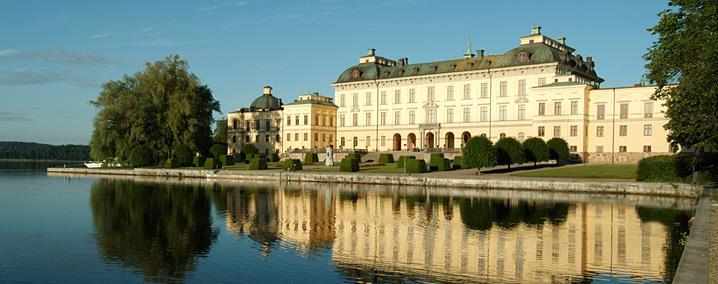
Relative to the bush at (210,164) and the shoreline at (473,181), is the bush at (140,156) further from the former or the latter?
the bush at (210,164)

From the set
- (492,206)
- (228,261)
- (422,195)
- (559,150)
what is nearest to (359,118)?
(559,150)

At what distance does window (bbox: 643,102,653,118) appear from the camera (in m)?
49.4

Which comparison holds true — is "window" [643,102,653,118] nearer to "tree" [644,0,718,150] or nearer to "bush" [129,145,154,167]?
"tree" [644,0,718,150]

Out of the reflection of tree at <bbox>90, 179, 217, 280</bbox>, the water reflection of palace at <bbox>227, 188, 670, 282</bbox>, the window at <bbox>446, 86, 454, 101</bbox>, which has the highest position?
the window at <bbox>446, 86, 454, 101</bbox>

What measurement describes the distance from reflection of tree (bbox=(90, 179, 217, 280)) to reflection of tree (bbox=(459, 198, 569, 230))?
28.5ft

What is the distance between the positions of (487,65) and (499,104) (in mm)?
4283

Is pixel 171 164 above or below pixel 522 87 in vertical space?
below

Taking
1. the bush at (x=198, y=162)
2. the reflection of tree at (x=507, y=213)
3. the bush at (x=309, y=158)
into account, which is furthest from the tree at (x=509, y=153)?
the bush at (x=198, y=162)

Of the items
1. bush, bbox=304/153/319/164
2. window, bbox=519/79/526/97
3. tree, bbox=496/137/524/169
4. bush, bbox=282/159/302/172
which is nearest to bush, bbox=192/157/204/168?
bush, bbox=304/153/319/164

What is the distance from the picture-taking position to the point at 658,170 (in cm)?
3203

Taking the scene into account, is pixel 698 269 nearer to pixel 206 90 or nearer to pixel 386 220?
pixel 386 220

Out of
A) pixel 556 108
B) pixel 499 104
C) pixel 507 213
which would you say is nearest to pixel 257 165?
pixel 499 104

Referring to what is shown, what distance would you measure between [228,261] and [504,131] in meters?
48.6

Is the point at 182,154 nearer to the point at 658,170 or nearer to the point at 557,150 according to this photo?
the point at 557,150
